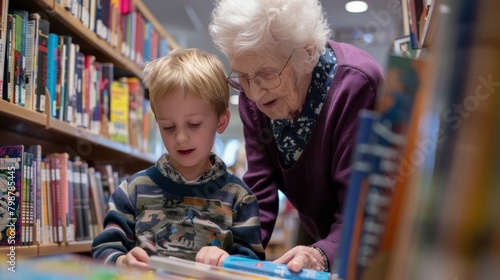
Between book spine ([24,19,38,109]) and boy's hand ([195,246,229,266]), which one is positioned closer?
boy's hand ([195,246,229,266])

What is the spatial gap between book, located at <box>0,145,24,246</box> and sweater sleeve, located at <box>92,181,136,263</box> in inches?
23.4

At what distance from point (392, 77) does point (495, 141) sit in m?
0.09

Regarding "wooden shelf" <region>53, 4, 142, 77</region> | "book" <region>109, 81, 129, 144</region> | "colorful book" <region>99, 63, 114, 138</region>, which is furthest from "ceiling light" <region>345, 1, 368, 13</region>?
"colorful book" <region>99, 63, 114, 138</region>

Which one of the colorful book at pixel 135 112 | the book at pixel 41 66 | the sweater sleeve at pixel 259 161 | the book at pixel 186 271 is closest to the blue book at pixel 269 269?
the book at pixel 186 271

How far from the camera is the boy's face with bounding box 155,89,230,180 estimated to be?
4.09 feet

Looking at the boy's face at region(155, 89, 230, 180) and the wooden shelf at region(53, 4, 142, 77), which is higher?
the wooden shelf at region(53, 4, 142, 77)

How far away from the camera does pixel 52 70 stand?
2012 millimetres

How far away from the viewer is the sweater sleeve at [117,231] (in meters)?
1.16

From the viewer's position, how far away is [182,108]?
4.09 feet

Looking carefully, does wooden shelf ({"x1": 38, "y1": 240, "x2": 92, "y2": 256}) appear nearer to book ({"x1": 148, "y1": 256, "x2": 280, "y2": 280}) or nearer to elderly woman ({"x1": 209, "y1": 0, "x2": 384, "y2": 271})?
elderly woman ({"x1": 209, "y1": 0, "x2": 384, "y2": 271})

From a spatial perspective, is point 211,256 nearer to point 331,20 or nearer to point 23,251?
point 23,251

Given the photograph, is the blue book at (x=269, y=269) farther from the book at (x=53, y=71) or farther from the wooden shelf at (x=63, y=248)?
the book at (x=53, y=71)

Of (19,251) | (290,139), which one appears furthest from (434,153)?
(19,251)

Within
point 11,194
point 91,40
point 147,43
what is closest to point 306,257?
point 11,194
